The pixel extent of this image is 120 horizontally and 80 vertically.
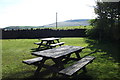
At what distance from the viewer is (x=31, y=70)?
4328 mm

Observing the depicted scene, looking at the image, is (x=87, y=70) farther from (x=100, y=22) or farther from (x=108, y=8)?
(x=108, y=8)

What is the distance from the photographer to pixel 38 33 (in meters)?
19.7

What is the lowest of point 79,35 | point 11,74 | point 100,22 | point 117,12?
point 11,74

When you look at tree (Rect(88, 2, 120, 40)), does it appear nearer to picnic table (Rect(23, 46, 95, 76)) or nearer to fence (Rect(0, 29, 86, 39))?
fence (Rect(0, 29, 86, 39))

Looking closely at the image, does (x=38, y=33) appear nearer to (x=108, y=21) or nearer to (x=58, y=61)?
(x=108, y=21)

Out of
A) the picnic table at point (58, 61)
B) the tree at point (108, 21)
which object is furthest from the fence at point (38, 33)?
the picnic table at point (58, 61)

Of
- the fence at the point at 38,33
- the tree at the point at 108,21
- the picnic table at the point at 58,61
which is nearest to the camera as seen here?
the picnic table at the point at 58,61

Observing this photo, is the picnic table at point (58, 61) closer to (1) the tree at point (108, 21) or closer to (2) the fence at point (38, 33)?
(1) the tree at point (108, 21)

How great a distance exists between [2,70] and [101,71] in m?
3.89

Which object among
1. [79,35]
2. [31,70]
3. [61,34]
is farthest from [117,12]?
[31,70]

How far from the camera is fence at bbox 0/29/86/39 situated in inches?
746

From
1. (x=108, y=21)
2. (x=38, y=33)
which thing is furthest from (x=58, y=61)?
(x=38, y=33)

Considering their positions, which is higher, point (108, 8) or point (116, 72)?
point (108, 8)

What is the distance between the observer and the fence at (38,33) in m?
18.9
